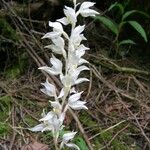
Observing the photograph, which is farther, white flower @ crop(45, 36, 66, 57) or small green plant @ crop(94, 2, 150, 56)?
small green plant @ crop(94, 2, 150, 56)

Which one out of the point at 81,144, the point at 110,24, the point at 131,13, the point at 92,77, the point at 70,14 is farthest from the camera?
the point at 131,13

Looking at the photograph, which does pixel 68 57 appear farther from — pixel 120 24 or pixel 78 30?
pixel 120 24

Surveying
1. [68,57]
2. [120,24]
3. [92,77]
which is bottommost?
[92,77]

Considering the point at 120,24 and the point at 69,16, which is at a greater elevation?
the point at 69,16

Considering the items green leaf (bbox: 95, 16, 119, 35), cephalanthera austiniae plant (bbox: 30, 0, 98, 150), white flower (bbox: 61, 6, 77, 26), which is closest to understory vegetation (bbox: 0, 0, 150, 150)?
green leaf (bbox: 95, 16, 119, 35)

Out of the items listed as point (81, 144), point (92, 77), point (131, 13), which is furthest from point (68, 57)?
point (131, 13)

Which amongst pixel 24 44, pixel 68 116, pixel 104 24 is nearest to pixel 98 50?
pixel 104 24

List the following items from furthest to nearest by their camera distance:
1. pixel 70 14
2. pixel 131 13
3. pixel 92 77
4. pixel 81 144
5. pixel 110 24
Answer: pixel 131 13, pixel 110 24, pixel 92 77, pixel 81 144, pixel 70 14

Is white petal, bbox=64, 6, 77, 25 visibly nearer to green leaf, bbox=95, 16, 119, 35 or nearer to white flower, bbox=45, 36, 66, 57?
white flower, bbox=45, 36, 66, 57

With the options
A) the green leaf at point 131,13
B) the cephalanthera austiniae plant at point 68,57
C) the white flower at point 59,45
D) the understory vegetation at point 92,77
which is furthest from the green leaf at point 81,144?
the green leaf at point 131,13
